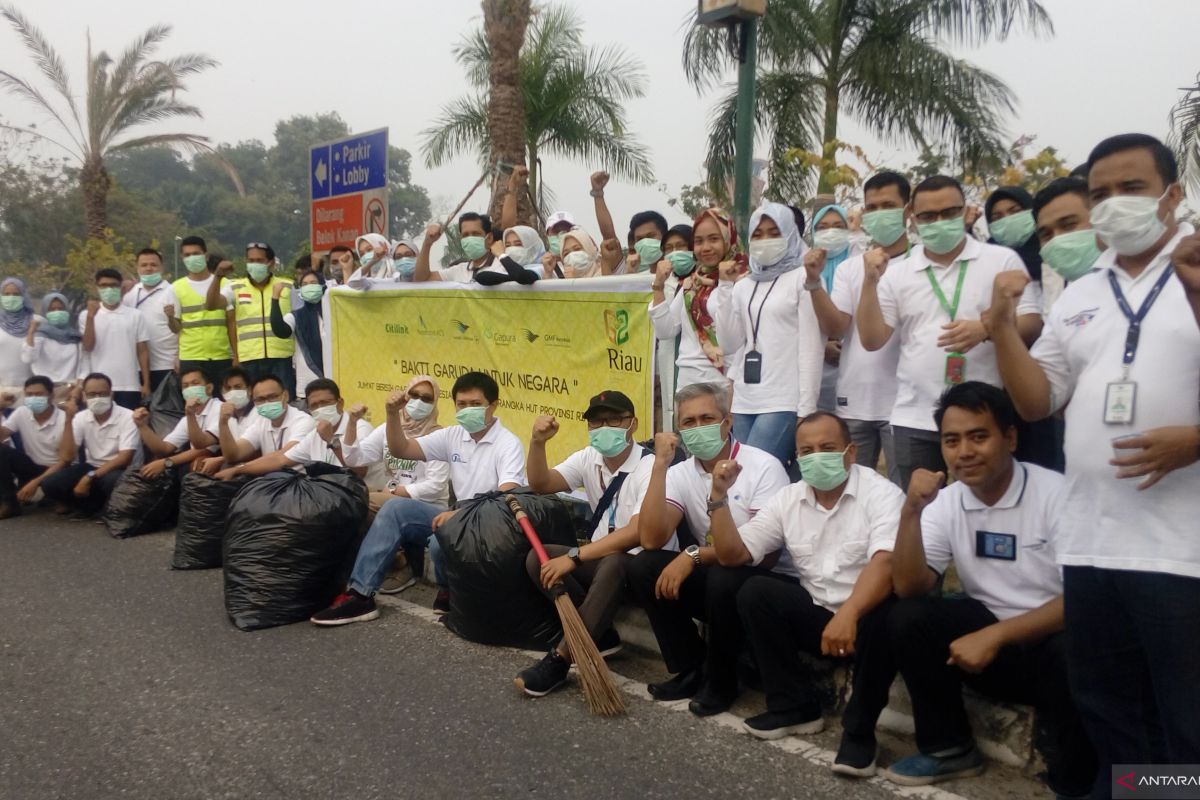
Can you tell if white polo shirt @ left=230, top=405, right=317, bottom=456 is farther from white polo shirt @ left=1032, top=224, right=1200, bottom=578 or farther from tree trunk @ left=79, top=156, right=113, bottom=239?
tree trunk @ left=79, top=156, right=113, bottom=239

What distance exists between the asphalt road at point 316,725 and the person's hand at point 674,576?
0.46 m

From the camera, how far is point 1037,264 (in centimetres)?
427

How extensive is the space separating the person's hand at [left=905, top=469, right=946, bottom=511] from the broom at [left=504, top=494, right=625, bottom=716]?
1.45 meters

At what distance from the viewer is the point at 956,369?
12.5 ft

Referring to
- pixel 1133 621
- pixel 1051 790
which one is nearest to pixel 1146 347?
pixel 1133 621

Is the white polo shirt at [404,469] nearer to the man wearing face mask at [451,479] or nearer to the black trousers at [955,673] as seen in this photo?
the man wearing face mask at [451,479]

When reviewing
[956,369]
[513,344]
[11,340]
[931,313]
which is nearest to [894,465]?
[956,369]

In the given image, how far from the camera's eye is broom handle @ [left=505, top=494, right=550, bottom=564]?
445 cm

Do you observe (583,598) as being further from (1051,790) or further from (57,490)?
(57,490)

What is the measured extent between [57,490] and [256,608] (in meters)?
3.67

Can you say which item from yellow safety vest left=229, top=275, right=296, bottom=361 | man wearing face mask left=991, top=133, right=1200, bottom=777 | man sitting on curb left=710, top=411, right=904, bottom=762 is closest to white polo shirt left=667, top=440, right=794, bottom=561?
man sitting on curb left=710, top=411, right=904, bottom=762

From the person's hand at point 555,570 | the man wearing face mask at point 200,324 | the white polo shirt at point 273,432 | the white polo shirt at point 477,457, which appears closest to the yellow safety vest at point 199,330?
the man wearing face mask at point 200,324

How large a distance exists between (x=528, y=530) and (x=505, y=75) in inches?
384

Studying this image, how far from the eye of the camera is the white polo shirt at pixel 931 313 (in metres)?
3.81
